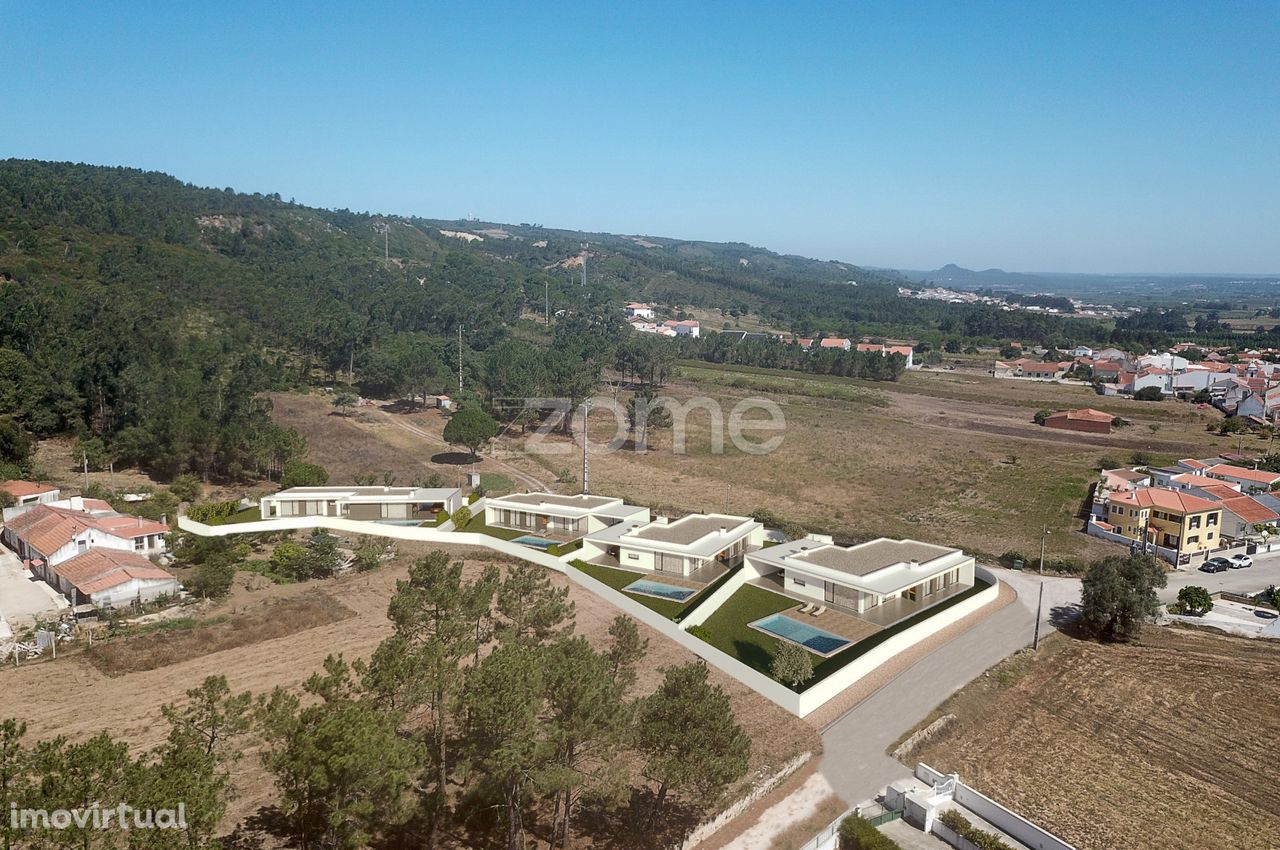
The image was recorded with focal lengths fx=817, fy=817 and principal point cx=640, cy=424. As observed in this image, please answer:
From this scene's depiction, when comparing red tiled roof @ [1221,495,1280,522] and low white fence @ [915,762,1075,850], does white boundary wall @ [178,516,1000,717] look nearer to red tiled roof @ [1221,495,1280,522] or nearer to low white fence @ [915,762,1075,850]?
low white fence @ [915,762,1075,850]

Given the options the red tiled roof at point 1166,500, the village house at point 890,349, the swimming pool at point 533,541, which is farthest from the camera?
the village house at point 890,349

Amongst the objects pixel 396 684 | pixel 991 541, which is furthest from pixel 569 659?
pixel 991 541

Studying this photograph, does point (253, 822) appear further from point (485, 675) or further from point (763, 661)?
point (763, 661)

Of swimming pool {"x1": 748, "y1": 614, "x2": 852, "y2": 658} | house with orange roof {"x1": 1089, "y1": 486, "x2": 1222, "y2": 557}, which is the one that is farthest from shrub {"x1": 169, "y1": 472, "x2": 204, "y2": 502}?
house with orange roof {"x1": 1089, "y1": 486, "x2": 1222, "y2": 557}

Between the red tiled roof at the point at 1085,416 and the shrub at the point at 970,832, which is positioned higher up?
the red tiled roof at the point at 1085,416

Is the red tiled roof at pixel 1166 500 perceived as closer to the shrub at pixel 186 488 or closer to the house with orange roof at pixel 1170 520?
the house with orange roof at pixel 1170 520

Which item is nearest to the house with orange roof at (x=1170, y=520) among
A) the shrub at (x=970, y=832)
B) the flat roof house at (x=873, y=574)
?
the flat roof house at (x=873, y=574)

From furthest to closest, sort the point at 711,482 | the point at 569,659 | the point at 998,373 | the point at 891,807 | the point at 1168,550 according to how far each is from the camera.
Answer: the point at 998,373
the point at 711,482
the point at 1168,550
the point at 891,807
the point at 569,659
